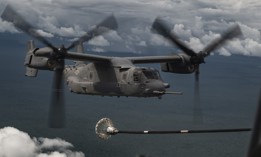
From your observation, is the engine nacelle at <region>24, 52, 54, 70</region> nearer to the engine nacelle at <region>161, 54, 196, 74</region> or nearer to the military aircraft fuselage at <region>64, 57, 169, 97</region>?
the military aircraft fuselage at <region>64, 57, 169, 97</region>

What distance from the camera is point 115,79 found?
239ft

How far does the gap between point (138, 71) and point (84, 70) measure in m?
10.9

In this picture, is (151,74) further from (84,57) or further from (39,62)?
(39,62)

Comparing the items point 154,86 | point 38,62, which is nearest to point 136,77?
point 154,86

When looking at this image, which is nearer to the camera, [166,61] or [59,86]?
[59,86]

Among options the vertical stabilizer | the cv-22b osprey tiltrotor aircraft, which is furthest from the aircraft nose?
the vertical stabilizer

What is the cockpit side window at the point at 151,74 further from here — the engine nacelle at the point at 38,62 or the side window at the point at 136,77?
the engine nacelle at the point at 38,62

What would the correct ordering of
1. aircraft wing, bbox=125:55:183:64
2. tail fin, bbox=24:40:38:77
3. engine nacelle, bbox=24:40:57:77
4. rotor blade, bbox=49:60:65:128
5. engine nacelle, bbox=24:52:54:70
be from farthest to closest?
1. aircraft wing, bbox=125:55:183:64
2. tail fin, bbox=24:40:38:77
3. engine nacelle, bbox=24:52:54:70
4. engine nacelle, bbox=24:40:57:77
5. rotor blade, bbox=49:60:65:128

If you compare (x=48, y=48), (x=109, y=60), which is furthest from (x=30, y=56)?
(x=109, y=60)

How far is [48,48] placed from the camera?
209 feet

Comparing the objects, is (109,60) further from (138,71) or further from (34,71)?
(34,71)

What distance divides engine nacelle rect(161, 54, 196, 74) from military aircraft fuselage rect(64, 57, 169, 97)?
399cm

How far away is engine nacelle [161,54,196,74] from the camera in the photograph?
71.7m

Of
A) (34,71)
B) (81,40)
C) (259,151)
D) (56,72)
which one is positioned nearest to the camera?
(259,151)
